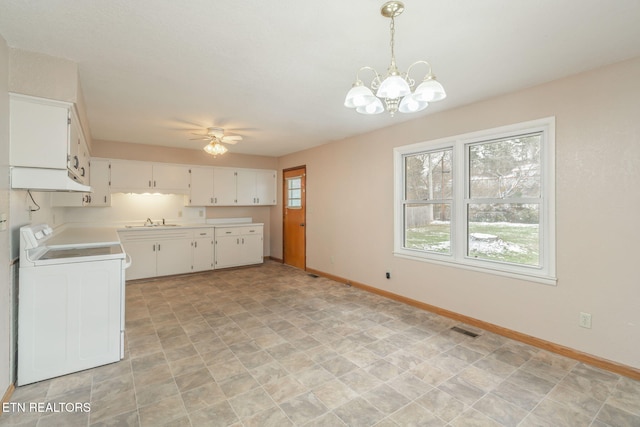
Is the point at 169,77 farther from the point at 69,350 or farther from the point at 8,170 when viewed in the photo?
the point at 69,350

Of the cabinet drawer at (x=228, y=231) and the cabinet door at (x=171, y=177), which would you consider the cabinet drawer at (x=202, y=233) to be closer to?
the cabinet drawer at (x=228, y=231)

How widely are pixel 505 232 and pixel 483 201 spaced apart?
0.38 m

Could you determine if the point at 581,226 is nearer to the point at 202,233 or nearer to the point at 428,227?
the point at 428,227

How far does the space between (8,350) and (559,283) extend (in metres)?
4.31

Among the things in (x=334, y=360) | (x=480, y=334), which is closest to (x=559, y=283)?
(x=480, y=334)

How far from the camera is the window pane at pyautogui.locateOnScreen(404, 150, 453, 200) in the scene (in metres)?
3.62

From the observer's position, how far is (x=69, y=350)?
2.31 meters

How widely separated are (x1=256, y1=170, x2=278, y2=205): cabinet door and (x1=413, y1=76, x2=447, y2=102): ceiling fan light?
5182mm

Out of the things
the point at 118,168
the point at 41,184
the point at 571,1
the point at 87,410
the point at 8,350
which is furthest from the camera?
the point at 118,168

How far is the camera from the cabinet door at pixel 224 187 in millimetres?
5980

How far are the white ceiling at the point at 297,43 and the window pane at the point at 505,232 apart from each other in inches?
46.3

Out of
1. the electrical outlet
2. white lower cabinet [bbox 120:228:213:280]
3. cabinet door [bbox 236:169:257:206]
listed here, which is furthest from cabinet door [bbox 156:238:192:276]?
the electrical outlet

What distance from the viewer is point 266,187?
664 centimetres

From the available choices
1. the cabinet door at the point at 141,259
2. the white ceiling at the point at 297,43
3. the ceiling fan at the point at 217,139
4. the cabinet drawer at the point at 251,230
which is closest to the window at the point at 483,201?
the white ceiling at the point at 297,43
